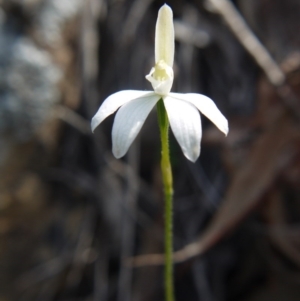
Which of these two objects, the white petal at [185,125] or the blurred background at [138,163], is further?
the blurred background at [138,163]

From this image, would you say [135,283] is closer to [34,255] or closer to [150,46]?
[34,255]

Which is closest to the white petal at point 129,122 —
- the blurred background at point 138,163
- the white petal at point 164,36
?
the white petal at point 164,36

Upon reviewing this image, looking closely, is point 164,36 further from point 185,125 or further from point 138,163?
point 138,163

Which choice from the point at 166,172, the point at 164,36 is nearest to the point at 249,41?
the point at 164,36

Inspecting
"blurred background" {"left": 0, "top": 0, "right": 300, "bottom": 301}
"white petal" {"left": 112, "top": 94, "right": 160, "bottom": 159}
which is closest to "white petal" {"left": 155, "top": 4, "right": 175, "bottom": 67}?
"white petal" {"left": 112, "top": 94, "right": 160, "bottom": 159}

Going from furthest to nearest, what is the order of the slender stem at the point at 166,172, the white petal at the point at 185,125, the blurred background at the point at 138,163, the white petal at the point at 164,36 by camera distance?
the blurred background at the point at 138,163 → the white petal at the point at 164,36 → the slender stem at the point at 166,172 → the white petal at the point at 185,125

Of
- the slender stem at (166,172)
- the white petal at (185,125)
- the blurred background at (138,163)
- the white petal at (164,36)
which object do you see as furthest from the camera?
the blurred background at (138,163)

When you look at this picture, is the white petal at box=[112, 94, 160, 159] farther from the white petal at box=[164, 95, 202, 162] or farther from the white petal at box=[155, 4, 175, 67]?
the white petal at box=[155, 4, 175, 67]

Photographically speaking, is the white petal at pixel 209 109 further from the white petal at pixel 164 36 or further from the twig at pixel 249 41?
the twig at pixel 249 41

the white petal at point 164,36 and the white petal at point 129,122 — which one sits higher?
the white petal at point 164,36

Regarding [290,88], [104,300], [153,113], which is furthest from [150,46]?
[104,300]
